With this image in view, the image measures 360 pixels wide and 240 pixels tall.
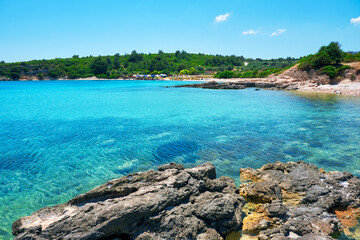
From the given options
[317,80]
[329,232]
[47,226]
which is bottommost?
[329,232]

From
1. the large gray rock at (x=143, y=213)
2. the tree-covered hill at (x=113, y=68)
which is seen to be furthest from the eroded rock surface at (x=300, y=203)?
the tree-covered hill at (x=113, y=68)

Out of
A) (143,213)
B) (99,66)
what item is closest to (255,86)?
(143,213)

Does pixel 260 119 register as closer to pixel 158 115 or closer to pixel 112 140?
pixel 158 115

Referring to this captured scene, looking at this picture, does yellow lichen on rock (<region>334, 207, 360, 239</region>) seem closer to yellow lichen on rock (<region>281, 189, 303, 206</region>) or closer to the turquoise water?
yellow lichen on rock (<region>281, 189, 303, 206</region>)

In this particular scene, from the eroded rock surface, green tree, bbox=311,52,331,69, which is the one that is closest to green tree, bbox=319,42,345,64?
green tree, bbox=311,52,331,69

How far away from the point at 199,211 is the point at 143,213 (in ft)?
6.42

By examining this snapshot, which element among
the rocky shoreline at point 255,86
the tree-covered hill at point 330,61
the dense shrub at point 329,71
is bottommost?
the rocky shoreline at point 255,86

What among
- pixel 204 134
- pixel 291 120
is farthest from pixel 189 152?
pixel 291 120

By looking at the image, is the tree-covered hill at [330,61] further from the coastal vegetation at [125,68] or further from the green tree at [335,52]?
the coastal vegetation at [125,68]

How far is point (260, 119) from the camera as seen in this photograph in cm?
2567

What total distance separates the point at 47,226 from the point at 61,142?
13.2 metres

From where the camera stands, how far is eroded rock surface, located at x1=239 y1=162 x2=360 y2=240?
7.25 meters

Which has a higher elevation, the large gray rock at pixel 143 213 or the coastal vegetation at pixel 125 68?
the coastal vegetation at pixel 125 68

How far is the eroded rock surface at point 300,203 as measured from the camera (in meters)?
7.25
